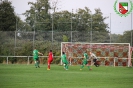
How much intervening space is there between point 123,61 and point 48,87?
29.8 m

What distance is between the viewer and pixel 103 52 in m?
47.7

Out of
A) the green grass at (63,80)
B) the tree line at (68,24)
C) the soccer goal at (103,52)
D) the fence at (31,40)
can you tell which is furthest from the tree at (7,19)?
the green grass at (63,80)

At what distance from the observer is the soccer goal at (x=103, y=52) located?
150ft

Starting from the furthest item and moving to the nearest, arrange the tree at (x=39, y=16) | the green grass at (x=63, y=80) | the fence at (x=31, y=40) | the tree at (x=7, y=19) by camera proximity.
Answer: the tree at (x=7, y=19) → the tree at (x=39, y=16) → the fence at (x=31, y=40) → the green grass at (x=63, y=80)

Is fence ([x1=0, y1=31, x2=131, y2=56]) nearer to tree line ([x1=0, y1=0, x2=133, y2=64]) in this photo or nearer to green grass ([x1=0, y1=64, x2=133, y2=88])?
tree line ([x1=0, y1=0, x2=133, y2=64])

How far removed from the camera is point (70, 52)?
159 feet

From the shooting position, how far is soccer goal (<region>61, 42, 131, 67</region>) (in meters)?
45.8

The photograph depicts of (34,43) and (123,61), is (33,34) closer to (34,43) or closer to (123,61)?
(34,43)

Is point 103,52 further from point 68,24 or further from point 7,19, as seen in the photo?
point 7,19

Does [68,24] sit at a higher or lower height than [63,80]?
higher

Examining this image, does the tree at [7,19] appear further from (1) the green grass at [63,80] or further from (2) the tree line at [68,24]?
(1) the green grass at [63,80]

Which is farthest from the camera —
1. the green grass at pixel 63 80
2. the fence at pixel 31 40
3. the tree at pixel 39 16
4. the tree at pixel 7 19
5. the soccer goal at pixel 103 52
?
the tree at pixel 7 19

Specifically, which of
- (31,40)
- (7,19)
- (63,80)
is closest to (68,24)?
(31,40)

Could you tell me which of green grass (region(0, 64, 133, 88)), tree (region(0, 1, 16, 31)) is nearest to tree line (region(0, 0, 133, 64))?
tree (region(0, 1, 16, 31))
